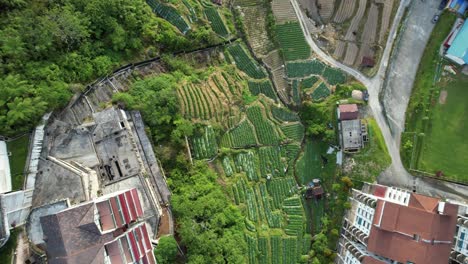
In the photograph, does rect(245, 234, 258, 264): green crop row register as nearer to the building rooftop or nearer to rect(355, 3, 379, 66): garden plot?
the building rooftop

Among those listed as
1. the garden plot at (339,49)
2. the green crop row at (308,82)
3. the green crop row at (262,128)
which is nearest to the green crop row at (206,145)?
the green crop row at (262,128)

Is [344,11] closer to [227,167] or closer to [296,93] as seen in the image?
[296,93]

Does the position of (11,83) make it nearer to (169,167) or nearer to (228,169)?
(169,167)

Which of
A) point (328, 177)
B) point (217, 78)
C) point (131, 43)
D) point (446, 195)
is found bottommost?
point (446, 195)

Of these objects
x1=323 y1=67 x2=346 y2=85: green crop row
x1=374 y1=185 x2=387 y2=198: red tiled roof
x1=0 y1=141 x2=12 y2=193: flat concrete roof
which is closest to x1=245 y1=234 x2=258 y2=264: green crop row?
x1=374 y1=185 x2=387 y2=198: red tiled roof

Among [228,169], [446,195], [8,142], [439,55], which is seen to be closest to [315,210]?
[228,169]

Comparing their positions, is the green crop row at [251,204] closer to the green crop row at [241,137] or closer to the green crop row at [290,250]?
the green crop row at [290,250]

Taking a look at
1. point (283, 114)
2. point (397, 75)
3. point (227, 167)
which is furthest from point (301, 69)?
point (227, 167)
